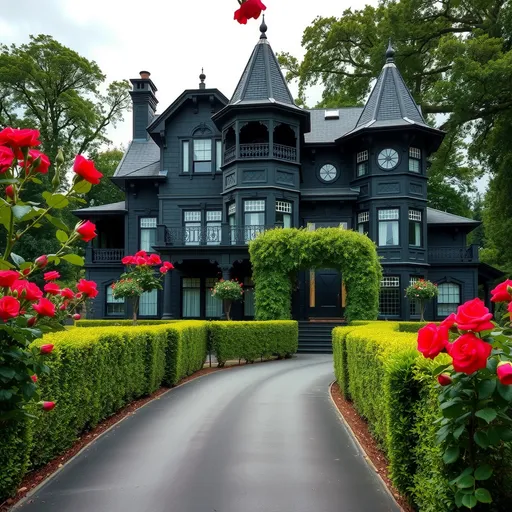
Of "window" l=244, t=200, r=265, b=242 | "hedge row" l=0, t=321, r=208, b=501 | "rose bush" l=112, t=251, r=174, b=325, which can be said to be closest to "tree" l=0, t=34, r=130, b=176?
"window" l=244, t=200, r=265, b=242

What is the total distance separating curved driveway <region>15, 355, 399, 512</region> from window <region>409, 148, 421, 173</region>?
18724 mm

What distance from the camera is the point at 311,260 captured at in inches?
828

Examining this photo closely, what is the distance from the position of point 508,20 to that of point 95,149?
30525 millimetres

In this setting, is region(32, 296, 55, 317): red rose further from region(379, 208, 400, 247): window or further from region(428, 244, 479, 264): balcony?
region(428, 244, 479, 264): balcony

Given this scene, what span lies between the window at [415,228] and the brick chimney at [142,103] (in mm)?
15866

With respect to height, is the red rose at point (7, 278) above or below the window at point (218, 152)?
below

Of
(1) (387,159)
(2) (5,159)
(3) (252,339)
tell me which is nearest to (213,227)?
(1) (387,159)

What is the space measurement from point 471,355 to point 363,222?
23895 mm

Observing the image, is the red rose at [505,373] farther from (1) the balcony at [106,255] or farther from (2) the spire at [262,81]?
(1) the balcony at [106,255]

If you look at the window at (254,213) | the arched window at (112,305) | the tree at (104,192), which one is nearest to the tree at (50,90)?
the tree at (104,192)

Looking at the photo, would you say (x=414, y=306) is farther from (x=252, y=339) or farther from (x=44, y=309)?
(x=44, y=309)

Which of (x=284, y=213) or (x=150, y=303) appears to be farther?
→ (x=150, y=303)

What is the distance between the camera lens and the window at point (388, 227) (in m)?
25.5

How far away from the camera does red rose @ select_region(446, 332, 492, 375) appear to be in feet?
8.91
